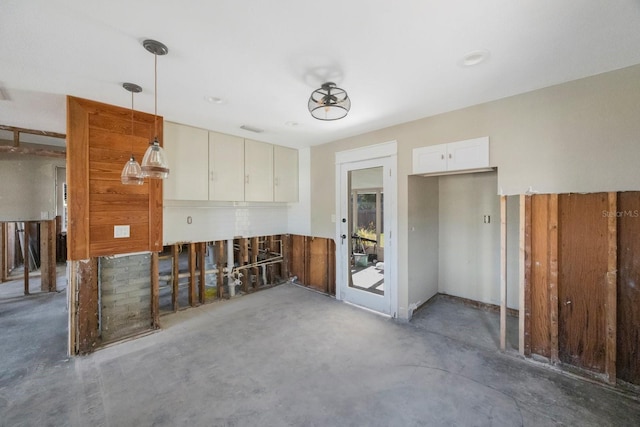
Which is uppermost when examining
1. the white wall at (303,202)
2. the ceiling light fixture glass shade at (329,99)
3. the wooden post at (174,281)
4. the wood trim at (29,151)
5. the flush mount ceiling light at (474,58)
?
the flush mount ceiling light at (474,58)

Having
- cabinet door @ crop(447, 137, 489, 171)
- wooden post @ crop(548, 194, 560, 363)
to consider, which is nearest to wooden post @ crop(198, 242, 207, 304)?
cabinet door @ crop(447, 137, 489, 171)

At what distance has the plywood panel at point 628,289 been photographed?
2053 millimetres

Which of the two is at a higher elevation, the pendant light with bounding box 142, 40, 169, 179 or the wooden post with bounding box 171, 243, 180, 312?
the pendant light with bounding box 142, 40, 169, 179

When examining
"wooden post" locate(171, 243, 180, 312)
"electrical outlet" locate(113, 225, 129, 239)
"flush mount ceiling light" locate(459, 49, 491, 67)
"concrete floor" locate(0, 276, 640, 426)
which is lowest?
"concrete floor" locate(0, 276, 640, 426)

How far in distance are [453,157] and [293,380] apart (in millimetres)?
2826

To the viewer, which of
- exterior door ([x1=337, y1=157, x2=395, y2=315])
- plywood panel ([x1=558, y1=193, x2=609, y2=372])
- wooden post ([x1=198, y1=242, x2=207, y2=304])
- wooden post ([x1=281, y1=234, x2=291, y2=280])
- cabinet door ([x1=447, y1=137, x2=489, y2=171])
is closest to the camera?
plywood panel ([x1=558, y1=193, x2=609, y2=372])

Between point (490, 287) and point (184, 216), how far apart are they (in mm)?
4539

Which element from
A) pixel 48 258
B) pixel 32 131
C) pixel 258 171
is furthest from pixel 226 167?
pixel 48 258

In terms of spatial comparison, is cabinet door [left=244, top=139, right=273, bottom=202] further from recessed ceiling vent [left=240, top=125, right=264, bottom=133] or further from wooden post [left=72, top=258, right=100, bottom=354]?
wooden post [left=72, top=258, right=100, bottom=354]

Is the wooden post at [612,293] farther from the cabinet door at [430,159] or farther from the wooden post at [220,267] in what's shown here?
the wooden post at [220,267]

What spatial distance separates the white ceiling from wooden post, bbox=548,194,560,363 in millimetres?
1172

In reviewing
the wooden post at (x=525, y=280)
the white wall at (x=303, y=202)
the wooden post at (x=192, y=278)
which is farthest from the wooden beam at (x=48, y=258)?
the wooden post at (x=525, y=280)

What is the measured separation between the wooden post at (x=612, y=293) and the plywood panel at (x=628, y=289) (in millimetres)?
52

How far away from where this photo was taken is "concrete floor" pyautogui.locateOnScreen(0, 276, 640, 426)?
1.81m
